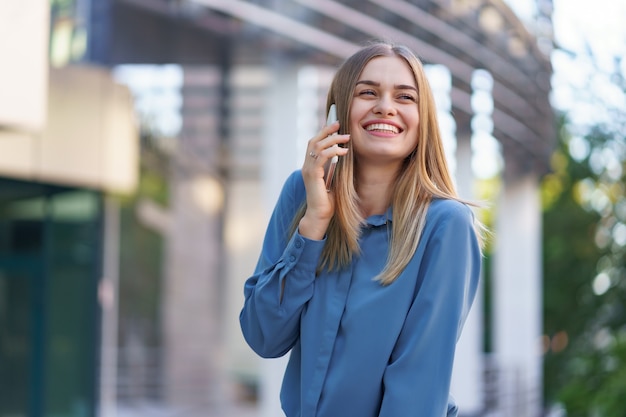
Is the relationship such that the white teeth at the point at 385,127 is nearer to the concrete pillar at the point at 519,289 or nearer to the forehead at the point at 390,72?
the forehead at the point at 390,72

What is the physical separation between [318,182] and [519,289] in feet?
63.9

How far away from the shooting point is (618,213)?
57.7ft

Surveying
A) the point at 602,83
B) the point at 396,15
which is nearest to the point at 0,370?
the point at 396,15

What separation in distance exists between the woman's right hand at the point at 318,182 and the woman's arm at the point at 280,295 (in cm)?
3

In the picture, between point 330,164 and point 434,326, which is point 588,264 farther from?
point 434,326

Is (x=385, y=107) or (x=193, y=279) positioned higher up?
(x=385, y=107)

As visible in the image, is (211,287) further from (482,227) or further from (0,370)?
(482,227)

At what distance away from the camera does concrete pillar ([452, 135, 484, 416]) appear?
15.3 metres

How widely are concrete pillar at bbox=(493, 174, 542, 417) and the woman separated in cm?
1856

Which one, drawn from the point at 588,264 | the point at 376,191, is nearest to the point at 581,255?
the point at 588,264

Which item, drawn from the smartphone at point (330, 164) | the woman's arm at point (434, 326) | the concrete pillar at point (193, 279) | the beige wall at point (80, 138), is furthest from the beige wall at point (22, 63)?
the concrete pillar at point (193, 279)

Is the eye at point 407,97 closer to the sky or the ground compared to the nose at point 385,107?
closer to the sky

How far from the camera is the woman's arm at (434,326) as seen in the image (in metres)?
2.16

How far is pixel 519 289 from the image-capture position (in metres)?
21.2
